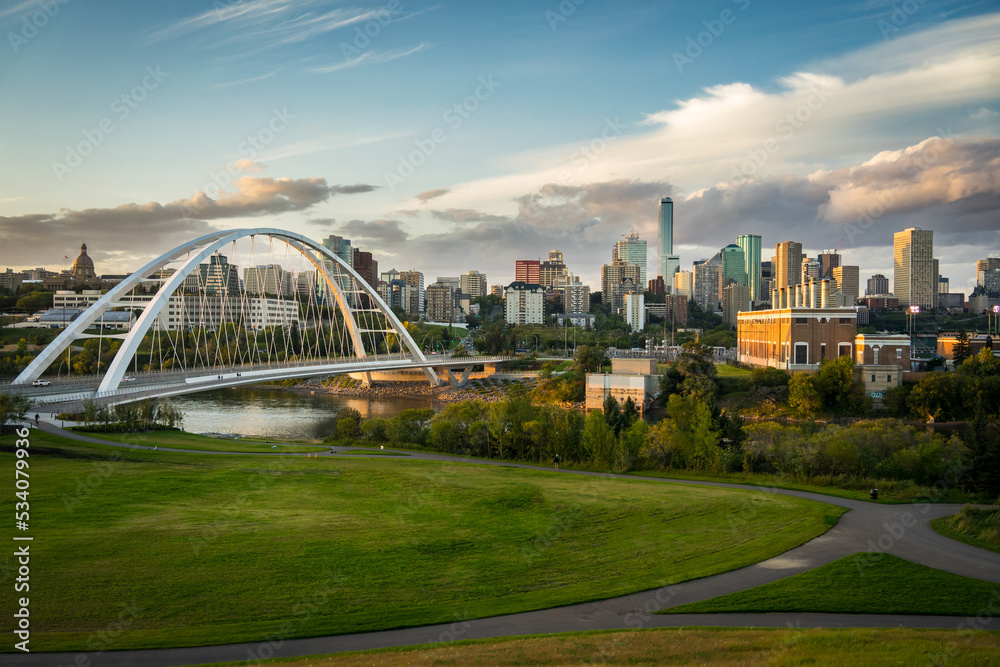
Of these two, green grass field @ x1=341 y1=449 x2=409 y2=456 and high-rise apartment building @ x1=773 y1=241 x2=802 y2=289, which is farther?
high-rise apartment building @ x1=773 y1=241 x2=802 y2=289

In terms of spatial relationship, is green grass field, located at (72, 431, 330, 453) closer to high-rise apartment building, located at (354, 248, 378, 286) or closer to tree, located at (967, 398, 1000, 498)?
tree, located at (967, 398, 1000, 498)

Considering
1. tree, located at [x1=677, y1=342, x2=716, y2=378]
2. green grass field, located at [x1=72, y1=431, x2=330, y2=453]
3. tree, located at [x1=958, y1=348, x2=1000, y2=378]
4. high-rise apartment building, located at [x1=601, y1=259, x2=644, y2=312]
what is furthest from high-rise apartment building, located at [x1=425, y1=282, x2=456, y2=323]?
green grass field, located at [x1=72, y1=431, x2=330, y2=453]

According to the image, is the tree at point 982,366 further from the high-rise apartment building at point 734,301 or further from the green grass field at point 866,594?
the high-rise apartment building at point 734,301

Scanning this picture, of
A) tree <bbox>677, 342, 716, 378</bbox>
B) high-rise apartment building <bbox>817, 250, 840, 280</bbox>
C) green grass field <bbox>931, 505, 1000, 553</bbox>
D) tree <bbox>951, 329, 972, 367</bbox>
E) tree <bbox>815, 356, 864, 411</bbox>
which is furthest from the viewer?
high-rise apartment building <bbox>817, 250, 840, 280</bbox>

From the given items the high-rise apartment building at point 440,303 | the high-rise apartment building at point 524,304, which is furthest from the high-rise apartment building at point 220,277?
the high-rise apartment building at point 524,304

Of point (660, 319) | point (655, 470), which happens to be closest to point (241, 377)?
point (655, 470)

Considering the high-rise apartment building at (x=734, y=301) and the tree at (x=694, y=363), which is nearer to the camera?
the tree at (x=694, y=363)
